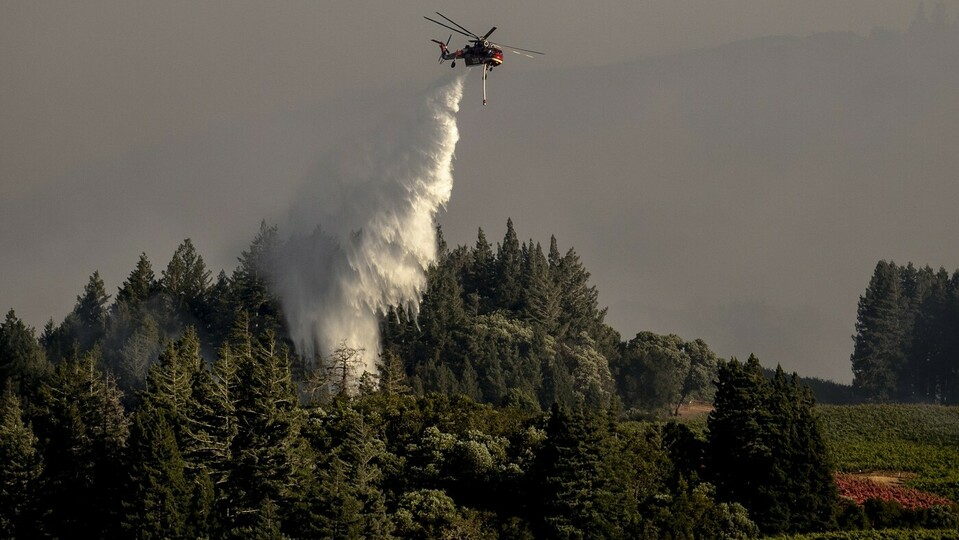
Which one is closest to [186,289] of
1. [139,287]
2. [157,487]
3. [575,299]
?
[139,287]

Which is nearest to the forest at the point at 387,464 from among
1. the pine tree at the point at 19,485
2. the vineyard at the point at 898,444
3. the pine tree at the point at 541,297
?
the pine tree at the point at 19,485

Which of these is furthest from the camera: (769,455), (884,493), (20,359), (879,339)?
(879,339)

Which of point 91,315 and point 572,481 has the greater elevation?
point 91,315

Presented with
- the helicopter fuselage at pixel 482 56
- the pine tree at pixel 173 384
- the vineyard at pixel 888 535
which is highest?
the helicopter fuselage at pixel 482 56

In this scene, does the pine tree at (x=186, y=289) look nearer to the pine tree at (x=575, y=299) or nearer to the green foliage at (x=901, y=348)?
the pine tree at (x=575, y=299)

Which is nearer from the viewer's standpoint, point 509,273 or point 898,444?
point 898,444

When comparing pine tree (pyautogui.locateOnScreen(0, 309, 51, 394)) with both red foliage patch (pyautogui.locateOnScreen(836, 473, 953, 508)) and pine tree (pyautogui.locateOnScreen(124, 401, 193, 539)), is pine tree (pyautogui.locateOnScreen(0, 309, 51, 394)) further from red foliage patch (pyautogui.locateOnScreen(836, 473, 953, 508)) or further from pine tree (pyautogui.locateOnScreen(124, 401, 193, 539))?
red foliage patch (pyautogui.locateOnScreen(836, 473, 953, 508))

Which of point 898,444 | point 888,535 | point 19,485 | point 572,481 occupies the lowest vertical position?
point 888,535

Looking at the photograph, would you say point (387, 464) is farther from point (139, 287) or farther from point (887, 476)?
point (139, 287)

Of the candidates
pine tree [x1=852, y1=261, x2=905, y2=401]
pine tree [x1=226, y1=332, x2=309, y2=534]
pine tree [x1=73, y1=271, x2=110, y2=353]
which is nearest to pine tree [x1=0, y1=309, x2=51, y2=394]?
pine tree [x1=73, y1=271, x2=110, y2=353]

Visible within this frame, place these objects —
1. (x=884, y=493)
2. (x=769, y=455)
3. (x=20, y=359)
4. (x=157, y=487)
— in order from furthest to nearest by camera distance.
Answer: (x=20, y=359)
(x=884, y=493)
(x=769, y=455)
(x=157, y=487)
